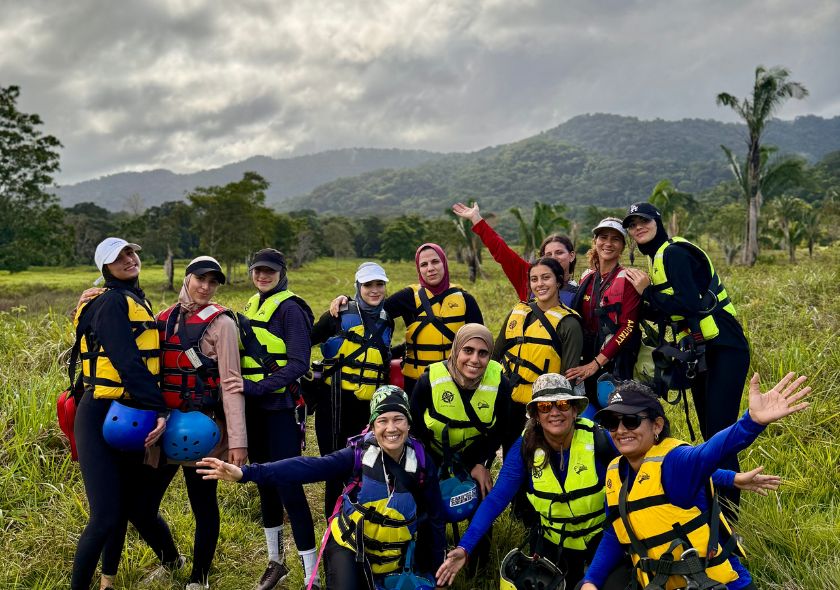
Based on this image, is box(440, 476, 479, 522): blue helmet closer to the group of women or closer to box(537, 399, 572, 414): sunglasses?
the group of women

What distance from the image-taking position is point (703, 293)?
3.92m

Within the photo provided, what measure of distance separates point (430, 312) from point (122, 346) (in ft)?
7.83

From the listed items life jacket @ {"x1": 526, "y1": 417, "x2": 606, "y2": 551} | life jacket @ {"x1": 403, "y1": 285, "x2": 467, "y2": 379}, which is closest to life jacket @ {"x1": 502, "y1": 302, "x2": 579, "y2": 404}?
life jacket @ {"x1": 403, "y1": 285, "x2": 467, "y2": 379}

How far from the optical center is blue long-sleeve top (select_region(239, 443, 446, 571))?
3170mm

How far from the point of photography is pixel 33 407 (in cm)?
622

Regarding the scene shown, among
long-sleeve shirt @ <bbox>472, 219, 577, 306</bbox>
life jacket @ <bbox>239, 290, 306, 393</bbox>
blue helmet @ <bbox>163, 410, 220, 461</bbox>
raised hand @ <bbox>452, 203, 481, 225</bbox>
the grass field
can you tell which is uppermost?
raised hand @ <bbox>452, 203, 481, 225</bbox>

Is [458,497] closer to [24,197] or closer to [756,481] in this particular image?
[756,481]

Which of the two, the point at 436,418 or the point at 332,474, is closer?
the point at 332,474

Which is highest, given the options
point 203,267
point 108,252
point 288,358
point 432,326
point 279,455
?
point 108,252

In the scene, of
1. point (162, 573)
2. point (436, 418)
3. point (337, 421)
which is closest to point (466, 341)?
point (436, 418)

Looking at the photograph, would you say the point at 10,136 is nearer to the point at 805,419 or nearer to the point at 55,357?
the point at 55,357

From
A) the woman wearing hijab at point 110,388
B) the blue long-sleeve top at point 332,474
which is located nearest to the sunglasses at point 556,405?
the blue long-sleeve top at point 332,474

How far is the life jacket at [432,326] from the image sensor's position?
186 inches

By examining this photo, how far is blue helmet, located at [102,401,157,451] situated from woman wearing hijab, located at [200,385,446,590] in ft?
2.51
